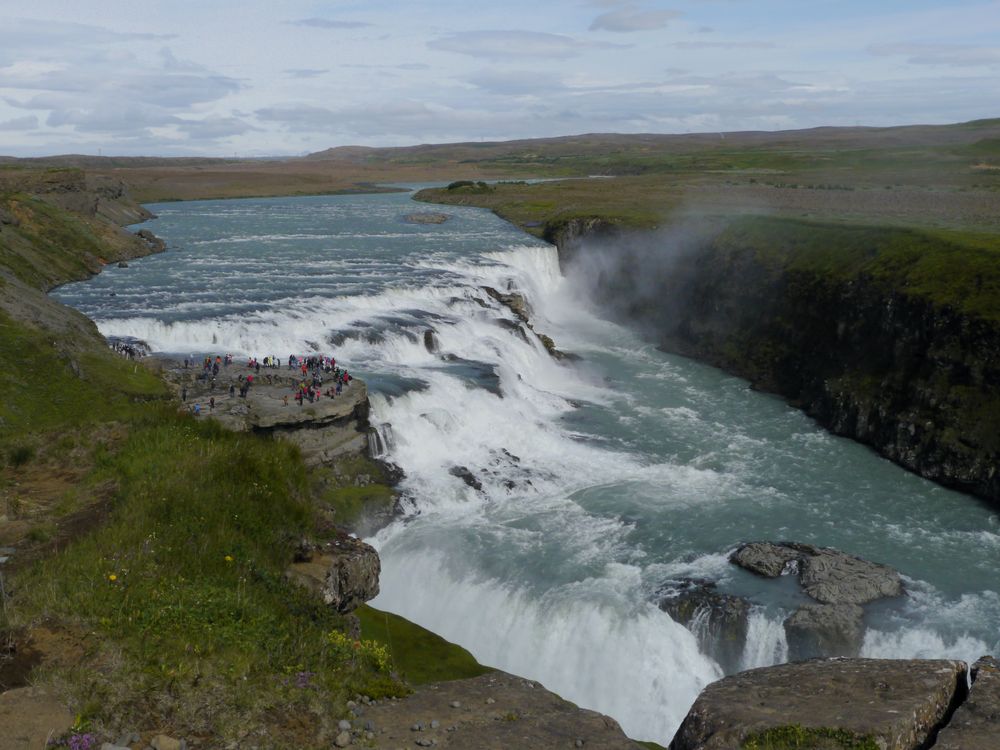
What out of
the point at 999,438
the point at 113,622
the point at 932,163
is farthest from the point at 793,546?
the point at 932,163

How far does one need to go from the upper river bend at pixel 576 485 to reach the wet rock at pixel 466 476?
294mm

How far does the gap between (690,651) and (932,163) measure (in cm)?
10885

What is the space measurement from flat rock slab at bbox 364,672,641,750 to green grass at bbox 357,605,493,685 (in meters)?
5.21

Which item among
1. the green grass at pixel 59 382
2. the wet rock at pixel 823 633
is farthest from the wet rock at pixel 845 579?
the green grass at pixel 59 382

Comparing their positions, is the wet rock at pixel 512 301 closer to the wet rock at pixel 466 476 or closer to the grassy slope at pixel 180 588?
the wet rock at pixel 466 476

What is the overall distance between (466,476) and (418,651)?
11198 mm

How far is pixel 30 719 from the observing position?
9930mm

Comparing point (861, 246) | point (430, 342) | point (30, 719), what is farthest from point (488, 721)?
point (861, 246)

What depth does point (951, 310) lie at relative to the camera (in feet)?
115

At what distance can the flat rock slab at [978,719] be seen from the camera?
1050cm

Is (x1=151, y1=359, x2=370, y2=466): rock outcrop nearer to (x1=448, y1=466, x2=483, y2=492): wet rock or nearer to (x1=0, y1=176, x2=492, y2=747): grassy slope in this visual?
(x1=448, y1=466, x2=483, y2=492): wet rock

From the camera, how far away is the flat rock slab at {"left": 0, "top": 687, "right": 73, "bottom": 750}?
376 inches

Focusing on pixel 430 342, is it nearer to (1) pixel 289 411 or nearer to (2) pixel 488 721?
(1) pixel 289 411

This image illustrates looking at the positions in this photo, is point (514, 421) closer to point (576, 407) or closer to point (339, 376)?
point (576, 407)
